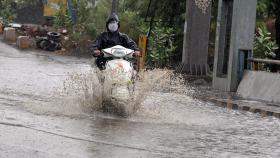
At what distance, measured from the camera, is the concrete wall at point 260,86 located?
58.5 feet

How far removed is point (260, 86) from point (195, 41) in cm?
892

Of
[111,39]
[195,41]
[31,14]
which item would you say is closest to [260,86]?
[111,39]

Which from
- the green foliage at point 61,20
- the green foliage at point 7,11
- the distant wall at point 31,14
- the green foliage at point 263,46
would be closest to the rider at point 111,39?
the green foliage at point 263,46

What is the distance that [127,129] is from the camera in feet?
35.6

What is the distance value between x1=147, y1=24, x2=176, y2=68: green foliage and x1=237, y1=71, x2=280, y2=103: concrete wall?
31.9 ft

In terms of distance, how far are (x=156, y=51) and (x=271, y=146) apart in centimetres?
1953

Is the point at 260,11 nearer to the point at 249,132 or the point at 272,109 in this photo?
the point at 272,109

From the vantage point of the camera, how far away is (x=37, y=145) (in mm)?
8711

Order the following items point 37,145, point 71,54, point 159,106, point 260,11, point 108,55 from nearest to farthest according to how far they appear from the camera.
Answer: point 37,145
point 108,55
point 159,106
point 260,11
point 71,54

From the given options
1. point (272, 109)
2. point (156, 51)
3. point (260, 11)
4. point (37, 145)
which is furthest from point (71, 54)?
point (37, 145)

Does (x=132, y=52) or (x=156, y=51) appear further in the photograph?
(x=156, y=51)

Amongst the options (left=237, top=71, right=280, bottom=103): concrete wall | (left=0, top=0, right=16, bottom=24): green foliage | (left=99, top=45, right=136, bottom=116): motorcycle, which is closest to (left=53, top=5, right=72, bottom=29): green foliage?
(left=0, top=0, right=16, bottom=24): green foliage

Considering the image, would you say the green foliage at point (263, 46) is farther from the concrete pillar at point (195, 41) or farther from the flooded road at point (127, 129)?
the flooded road at point (127, 129)

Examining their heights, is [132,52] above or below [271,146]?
above
